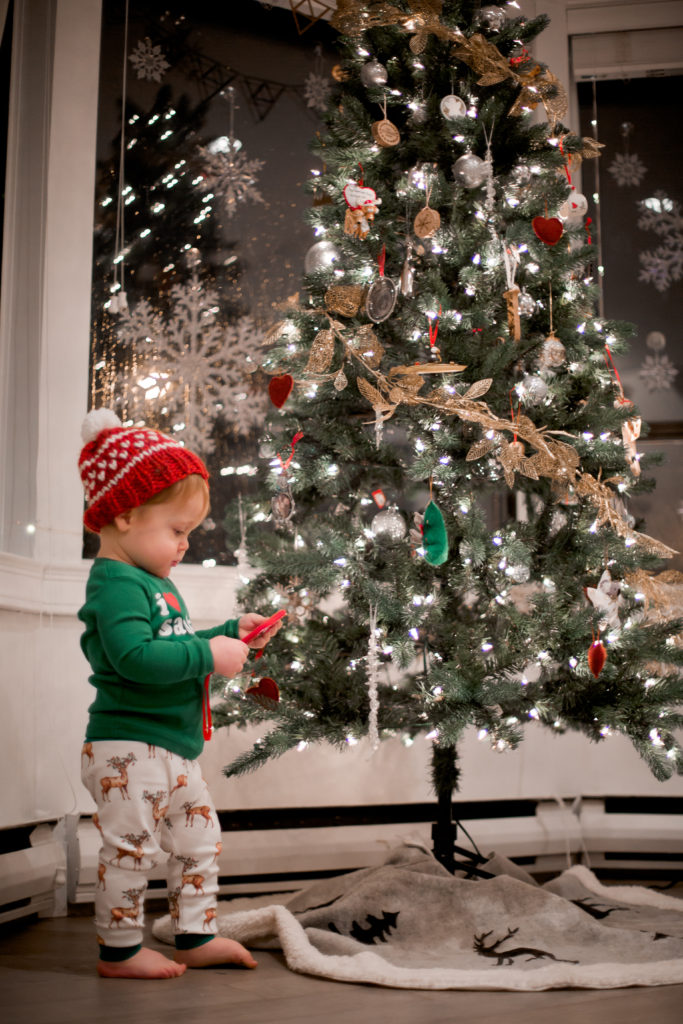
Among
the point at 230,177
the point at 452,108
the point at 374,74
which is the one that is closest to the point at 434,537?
the point at 452,108

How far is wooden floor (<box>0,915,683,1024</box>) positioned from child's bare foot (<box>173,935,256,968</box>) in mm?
20

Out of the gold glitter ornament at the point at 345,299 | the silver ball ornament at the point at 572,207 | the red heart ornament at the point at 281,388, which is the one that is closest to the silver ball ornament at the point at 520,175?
the silver ball ornament at the point at 572,207

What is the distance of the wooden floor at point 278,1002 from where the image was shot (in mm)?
1365

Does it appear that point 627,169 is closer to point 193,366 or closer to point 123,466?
point 193,366

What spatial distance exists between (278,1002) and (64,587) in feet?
4.56

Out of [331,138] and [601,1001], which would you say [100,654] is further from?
[331,138]

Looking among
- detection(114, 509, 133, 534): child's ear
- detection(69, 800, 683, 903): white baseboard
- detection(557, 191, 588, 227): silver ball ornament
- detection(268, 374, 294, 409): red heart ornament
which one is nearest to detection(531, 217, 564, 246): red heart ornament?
detection(557, 191, 588, 227): silver ball ornament

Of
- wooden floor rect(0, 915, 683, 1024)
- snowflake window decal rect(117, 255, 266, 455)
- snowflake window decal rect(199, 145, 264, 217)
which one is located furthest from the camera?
snowflake window decal rect(199, 145, 264, 217)

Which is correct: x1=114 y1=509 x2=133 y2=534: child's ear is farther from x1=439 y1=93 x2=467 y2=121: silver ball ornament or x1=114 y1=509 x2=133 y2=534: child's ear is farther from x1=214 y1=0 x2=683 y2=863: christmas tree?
x1=439 y1=93 x2=467 y2=121: silver ball ornament

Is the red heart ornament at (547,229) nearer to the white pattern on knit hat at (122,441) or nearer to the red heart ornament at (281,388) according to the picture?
the red heart ornament at (281,388)

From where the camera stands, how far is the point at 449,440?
2070 millimetres

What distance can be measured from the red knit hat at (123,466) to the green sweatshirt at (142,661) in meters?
0.11

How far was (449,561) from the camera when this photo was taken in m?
2.12

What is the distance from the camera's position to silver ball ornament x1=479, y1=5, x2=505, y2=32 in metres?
2.29
